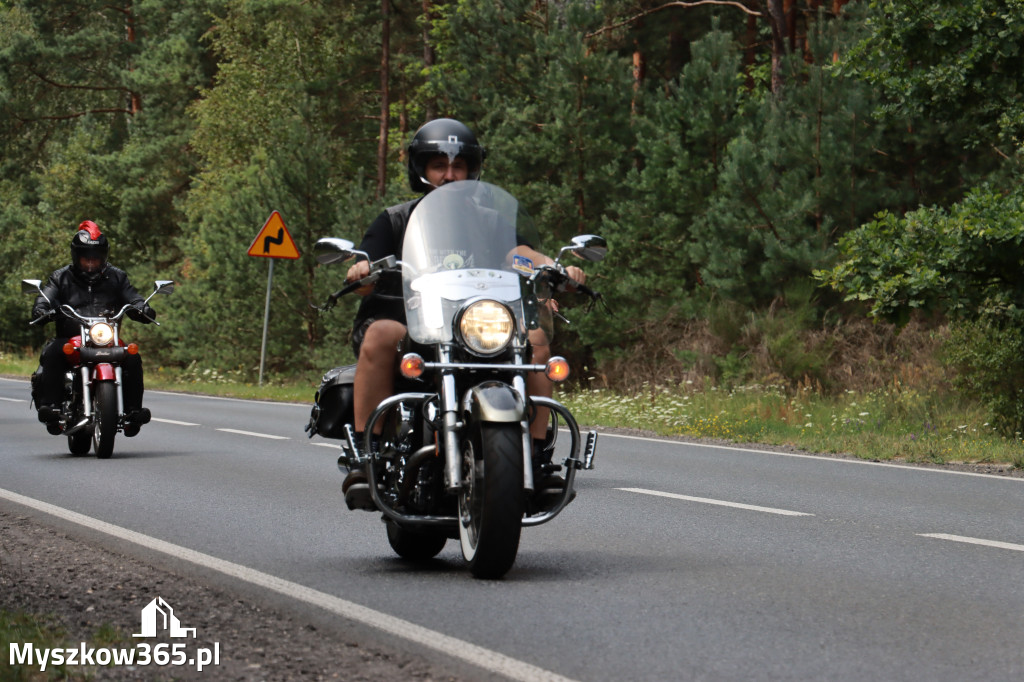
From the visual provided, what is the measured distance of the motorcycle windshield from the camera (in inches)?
259

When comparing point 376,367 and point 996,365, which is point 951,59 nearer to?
point 996,365

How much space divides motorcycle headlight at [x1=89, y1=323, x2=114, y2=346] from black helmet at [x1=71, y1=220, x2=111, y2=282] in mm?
580

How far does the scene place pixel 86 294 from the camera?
13883mm

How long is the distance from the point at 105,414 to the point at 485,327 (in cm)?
773

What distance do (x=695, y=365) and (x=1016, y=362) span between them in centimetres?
724

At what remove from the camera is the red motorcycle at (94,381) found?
13.3m

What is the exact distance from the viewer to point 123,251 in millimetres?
52344

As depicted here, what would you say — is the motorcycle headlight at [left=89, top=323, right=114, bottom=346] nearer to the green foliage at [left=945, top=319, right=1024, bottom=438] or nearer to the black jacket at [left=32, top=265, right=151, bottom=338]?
the black jacket at [left=32, top=265, right=151, bottom=338]

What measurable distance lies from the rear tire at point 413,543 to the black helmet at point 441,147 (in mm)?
1671

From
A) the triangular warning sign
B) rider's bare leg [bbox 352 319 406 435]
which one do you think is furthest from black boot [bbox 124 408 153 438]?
the triangular warning sign

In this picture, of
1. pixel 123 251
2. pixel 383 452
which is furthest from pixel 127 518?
pixel 123 251

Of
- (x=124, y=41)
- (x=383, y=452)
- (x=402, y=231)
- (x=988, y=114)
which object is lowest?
(x=383, y=452)

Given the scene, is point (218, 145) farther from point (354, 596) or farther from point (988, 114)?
point (354, 596)

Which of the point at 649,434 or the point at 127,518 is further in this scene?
the point at 649,434
